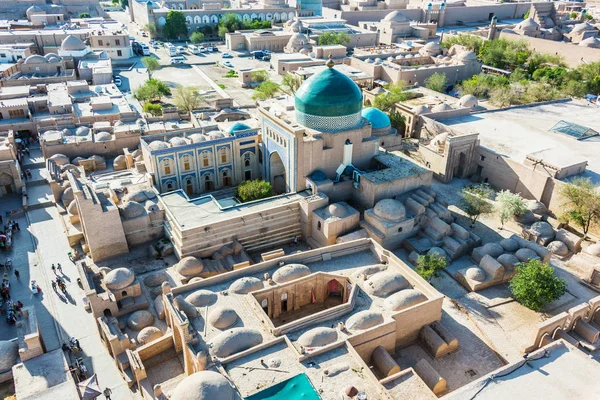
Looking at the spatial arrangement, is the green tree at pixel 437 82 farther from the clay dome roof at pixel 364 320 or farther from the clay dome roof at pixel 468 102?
the clay dome roof at pixel 364 320

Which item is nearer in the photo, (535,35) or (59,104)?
(59,104)

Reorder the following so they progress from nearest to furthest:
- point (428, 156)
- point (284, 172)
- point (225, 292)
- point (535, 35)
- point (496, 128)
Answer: point (225, 292) < point (284, 172) < point (428, 156) < point (496, 128) < point (535, 35)

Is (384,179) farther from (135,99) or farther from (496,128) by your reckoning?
(135,99)

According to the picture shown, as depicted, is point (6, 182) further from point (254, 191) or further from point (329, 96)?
point (329, 96)

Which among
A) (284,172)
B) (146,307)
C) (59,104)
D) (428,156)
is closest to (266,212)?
(284,172)

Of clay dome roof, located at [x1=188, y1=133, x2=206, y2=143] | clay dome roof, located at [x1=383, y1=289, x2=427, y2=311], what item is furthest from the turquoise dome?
clay dome roof, located at [x1=383, y1=289, x2=427, y2=311]

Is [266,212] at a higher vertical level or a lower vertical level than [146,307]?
higher

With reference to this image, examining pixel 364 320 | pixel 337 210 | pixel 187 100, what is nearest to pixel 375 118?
pixel 337 210

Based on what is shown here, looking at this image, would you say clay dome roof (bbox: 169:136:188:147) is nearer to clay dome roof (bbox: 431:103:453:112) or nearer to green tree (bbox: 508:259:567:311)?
green tree (bbox: 508:259:567:311)
